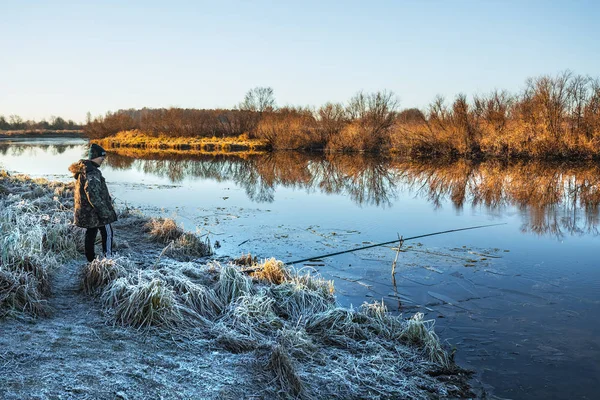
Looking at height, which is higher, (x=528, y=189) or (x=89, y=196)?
(x=89, y=196)

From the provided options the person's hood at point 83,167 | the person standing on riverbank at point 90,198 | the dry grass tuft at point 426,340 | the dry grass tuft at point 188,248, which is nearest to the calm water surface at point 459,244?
the dry grass tuft at point 426,340

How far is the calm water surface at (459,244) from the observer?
489 centimetres

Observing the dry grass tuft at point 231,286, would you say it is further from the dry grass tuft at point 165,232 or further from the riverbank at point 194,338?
the dry grass tuft at point 165,232

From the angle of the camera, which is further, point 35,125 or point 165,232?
point 35,125

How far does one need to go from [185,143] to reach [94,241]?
40.7 m

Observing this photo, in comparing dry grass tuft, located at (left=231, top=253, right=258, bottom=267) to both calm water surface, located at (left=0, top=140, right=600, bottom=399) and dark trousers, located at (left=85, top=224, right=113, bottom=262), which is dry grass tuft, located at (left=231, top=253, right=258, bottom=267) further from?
dark trousers, located at (left=85, top=224, right=113, bottom=262)

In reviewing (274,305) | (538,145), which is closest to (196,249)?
(274,305)

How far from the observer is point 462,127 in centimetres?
3153

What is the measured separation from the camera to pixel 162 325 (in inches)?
176

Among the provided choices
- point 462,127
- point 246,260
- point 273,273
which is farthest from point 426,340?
point 462,127

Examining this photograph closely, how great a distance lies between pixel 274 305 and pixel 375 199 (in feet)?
33.6

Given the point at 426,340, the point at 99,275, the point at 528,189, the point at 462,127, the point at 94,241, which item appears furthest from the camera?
the point at 462,127

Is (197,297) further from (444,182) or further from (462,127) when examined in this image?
(462,127)

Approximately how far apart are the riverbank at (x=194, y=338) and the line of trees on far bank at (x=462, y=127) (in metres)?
27.0
